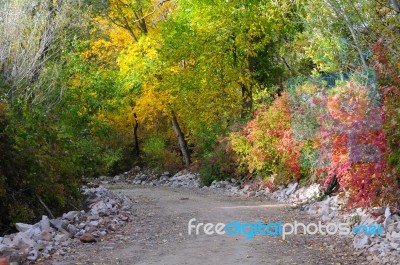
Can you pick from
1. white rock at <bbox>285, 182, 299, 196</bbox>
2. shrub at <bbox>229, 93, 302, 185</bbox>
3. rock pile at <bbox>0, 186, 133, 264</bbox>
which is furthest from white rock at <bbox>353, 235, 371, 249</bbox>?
white rock at <bbox>285, 182, 299, 196</bbox>

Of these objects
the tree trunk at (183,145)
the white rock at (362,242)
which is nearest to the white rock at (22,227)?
the white rock at (362,242)

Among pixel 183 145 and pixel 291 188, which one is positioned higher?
pixel 183 145

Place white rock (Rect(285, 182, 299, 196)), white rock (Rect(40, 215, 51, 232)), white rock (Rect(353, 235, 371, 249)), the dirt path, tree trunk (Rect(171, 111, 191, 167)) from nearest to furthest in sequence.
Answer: the dirt path, white rock (Rect(353, 235, 371, 249)), white rock (Rect(40, 215, 51, 232)), white rock (Rect(285, 182, 299, 196)), tree trunk (Rect(171, 111, 191, 167))

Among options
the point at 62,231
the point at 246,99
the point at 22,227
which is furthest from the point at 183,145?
the point at 22,227

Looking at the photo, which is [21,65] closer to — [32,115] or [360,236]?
[32,115]

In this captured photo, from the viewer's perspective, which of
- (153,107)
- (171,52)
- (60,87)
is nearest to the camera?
(60,87)

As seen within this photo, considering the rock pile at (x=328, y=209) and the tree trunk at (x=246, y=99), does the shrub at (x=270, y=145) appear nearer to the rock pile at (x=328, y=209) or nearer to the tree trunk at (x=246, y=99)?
the rock pile at (x=328, y=209)

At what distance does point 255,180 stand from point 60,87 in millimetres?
7087

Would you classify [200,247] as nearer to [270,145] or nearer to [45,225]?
[45,225]

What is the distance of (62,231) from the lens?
990cm

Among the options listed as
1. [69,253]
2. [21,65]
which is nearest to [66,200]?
[69,253]

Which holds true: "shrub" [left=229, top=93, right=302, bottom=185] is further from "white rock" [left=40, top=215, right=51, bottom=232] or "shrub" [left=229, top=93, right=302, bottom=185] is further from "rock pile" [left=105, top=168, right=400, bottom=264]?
"white rock" [left=40, top=215, right=51, bottom=232]

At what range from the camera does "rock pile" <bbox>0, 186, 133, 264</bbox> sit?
8.21m

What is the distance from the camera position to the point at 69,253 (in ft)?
28.4
